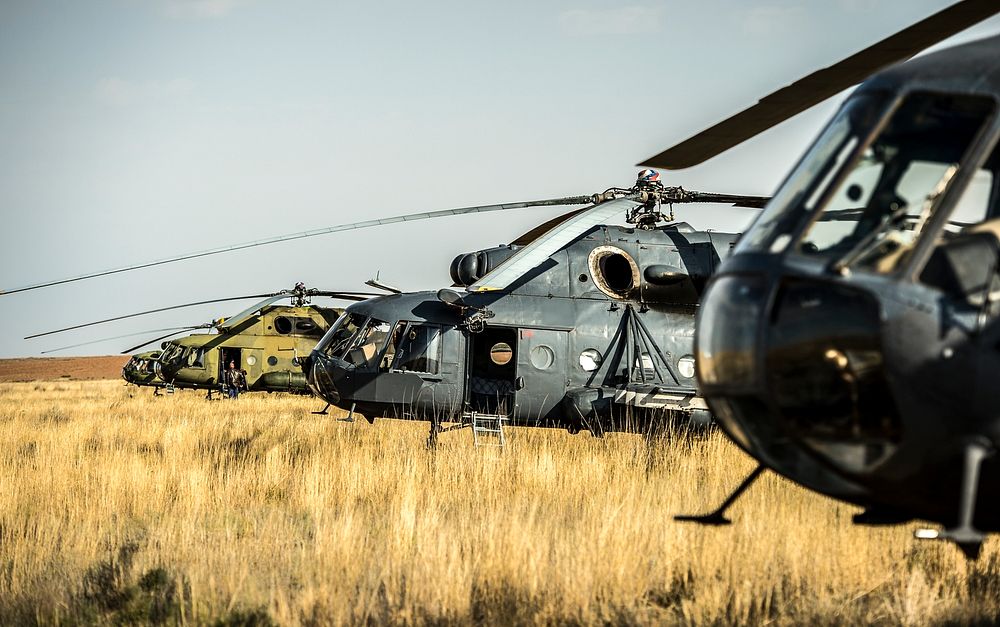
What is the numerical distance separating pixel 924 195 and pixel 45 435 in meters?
13.4

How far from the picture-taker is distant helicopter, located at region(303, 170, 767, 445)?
11.1 m

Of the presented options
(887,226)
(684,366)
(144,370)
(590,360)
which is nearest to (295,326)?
(144,370)

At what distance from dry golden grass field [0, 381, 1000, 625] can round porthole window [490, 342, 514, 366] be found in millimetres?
1803

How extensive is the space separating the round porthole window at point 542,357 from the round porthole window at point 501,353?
0.87 meters

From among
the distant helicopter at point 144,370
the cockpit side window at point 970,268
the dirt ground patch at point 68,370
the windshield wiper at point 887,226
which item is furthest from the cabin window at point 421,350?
the dirt ground patch at point 68,370

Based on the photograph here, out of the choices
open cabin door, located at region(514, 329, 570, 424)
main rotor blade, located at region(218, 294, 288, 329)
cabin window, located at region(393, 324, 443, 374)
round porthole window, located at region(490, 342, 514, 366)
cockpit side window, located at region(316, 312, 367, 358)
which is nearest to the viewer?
open cabin door, located at region(514, 329, 570, 424)

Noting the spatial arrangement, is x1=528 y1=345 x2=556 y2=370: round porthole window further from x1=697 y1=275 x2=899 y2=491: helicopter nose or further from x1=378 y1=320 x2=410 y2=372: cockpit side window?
x1=697 y1=275 x2=899 y2=491: helicopter nose

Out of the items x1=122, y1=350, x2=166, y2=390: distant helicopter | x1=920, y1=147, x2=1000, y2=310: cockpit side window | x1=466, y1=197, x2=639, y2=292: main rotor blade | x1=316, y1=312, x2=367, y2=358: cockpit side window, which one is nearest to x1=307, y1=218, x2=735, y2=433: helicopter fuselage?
x1=316, y1=312, x2=367, y2=358: cockpit side window

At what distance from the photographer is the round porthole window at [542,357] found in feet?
36.5

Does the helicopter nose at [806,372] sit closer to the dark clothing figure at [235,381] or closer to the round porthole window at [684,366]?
the round porthole window at [684,366]

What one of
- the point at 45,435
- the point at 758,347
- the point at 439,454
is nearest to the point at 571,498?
the point at 439,454

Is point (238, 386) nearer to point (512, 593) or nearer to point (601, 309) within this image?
point (601, 309)

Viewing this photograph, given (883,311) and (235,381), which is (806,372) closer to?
(883,311)

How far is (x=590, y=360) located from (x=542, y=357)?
546 mm
